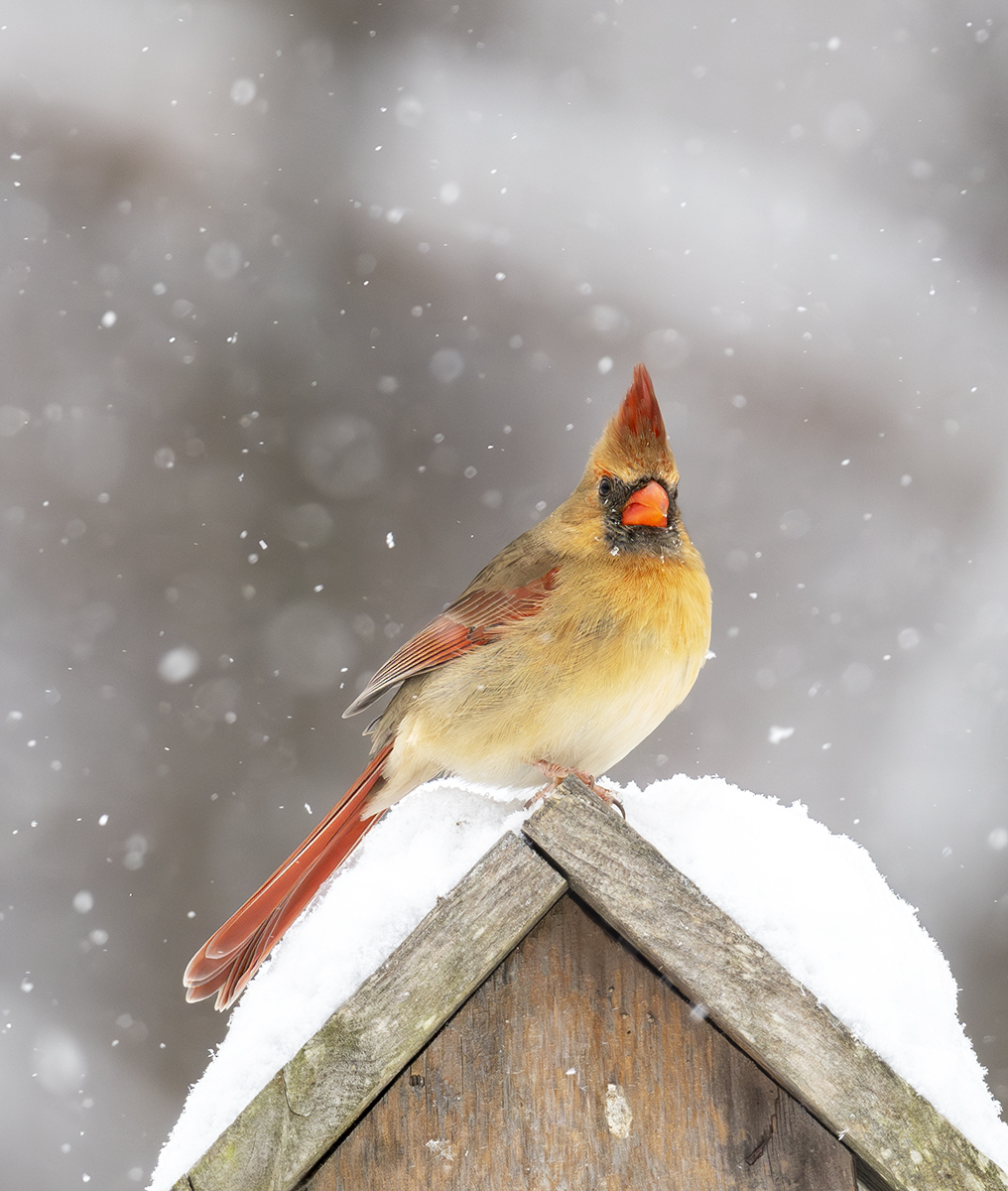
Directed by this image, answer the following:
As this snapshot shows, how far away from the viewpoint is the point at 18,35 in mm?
4918

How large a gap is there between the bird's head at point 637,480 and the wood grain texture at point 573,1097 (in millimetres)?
776

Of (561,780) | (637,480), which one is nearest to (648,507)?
(637,480)

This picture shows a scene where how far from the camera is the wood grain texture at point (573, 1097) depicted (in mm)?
1283

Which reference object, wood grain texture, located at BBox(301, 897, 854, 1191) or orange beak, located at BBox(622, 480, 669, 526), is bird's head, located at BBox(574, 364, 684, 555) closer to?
orange beak, located at BBox(622, 480, 669, 526)

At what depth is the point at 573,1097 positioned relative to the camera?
51.7 inches

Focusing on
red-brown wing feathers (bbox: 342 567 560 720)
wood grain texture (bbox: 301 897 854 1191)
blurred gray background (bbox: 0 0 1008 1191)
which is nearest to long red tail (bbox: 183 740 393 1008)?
red-brown wing feathers (bbox: 342 567 560 720)

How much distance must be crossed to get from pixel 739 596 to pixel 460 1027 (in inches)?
140

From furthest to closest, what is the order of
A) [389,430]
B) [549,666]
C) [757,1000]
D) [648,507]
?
[389,430] < [648,507] < [549,666] < [757,1000]

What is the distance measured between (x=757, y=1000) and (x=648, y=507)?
0.93m

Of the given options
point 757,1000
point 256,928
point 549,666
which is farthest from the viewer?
point 549,666

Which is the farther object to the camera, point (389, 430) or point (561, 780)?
point (389, 430)

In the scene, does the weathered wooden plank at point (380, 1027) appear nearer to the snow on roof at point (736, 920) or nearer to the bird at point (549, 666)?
the snow on roof at point (736, 920)

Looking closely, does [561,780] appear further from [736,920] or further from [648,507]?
[648,507]

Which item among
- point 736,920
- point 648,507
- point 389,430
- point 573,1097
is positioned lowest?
point 573,1097
